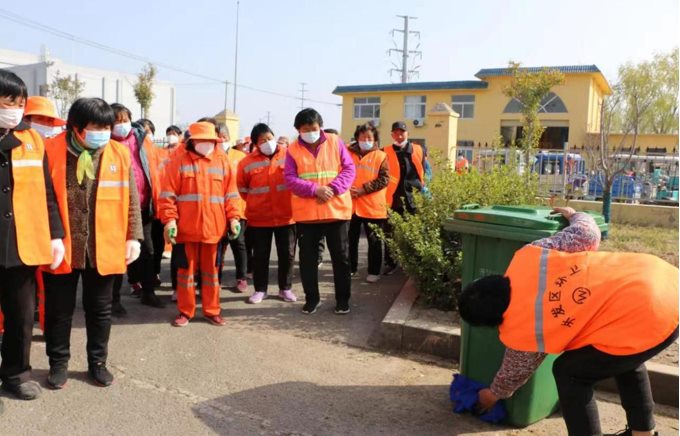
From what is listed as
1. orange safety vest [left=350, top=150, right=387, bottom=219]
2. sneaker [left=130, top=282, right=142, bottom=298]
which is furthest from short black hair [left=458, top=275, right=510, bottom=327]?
sneaker [left=130, top=282, right=142, bottom=298]

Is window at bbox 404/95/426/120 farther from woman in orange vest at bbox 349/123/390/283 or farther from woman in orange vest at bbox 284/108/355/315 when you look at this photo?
woman in orange vest at bbox 284/108/355/315

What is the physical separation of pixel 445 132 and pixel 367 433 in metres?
11.3

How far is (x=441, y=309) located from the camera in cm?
503

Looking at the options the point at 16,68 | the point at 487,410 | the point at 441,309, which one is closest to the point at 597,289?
the point at 487,410

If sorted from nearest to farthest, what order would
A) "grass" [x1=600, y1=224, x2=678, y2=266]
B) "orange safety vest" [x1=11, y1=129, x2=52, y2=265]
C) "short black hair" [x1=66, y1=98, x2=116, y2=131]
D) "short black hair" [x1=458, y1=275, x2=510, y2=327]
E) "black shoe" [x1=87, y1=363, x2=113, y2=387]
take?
"short black hair" [x1=458, y1=275, x2=510, y2=327], "orange safety vest" [x1=11, y1=129, x2=52, y2=265], "short black hair" [x1=66, y1=98, x2=116, y2=131], "black shoe" [x1=87, y1=363, x2=113, y2=387], "grass" [x1=600, y1=224, x2=678, y2=266]

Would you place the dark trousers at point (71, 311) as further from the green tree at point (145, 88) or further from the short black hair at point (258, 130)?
the green tree at point (145, 88)

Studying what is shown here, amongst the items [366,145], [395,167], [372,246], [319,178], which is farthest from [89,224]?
[395,167]

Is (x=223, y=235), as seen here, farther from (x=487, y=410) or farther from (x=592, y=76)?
(x=592, y=76)

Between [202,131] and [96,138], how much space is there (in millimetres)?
1290

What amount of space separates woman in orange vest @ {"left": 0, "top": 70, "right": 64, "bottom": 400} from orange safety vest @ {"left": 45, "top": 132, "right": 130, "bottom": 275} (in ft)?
0.38

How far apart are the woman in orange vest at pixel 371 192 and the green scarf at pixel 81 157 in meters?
3.25

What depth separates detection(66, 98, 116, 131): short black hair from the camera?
3.65m

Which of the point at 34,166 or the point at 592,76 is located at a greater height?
the point at 592,76

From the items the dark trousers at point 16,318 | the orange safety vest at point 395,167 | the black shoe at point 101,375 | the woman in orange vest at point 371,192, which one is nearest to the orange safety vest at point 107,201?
the dark trousers at point 16,318
